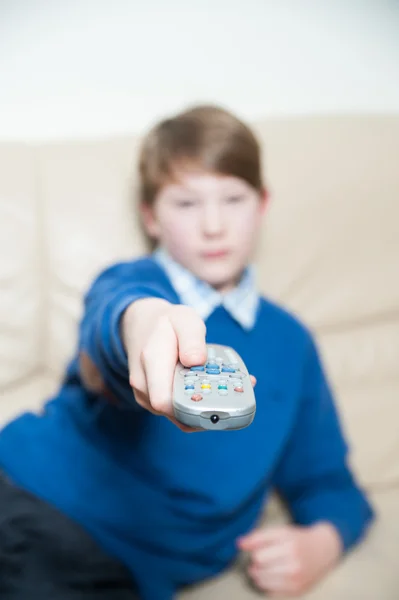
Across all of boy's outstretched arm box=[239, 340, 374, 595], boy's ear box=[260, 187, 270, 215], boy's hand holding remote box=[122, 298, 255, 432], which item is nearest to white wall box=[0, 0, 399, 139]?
boy's ear box=[260, 187, 270, 215]

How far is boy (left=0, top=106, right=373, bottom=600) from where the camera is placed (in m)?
0.70

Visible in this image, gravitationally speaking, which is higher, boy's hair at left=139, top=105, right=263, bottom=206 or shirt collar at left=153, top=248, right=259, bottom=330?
boy's hair at left=139, top=105, right=263, bottom=206

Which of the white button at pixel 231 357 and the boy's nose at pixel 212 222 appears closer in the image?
the white button at pixel 231 357

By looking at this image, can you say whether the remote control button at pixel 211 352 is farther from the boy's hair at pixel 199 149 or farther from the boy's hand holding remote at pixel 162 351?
the boy's hair at pixel 199 149

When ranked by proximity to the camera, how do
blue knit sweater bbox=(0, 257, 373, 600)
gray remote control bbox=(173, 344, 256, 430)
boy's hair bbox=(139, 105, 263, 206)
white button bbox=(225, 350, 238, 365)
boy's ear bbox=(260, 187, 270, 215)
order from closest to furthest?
gray remote control bbox=(173, 344, 256, 430), white button bbox=(225, 350, 238, 365), blue knit sweater bbox=(0, 257, 373, 600), boy's hair bbox=(139, 105, 263, 206), boy's ear bbox=(260, 187, 270, 215)

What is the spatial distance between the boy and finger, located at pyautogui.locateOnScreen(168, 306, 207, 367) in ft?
0.42

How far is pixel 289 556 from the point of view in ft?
2.67

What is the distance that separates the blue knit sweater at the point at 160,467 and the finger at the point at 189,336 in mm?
226

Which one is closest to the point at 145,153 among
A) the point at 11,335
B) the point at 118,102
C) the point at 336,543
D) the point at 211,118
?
the point at 211,118

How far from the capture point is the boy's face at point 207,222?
34.1 inches

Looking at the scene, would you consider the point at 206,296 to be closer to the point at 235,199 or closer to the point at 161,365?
the point at 235,199

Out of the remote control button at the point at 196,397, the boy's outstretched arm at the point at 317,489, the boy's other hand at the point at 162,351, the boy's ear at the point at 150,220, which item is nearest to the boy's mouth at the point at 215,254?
the boy's ear at the point at 150,220

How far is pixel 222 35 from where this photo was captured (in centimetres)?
118

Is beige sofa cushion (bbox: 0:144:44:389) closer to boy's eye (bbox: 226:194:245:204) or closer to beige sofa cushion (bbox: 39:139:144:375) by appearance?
beige sofa cushion (bbox: 39:139:144:375)
